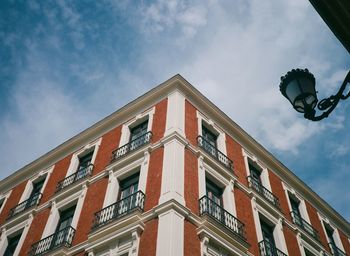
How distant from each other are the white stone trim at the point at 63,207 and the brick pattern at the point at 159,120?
4.10 meters

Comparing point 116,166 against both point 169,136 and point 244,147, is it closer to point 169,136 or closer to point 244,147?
point 169,136

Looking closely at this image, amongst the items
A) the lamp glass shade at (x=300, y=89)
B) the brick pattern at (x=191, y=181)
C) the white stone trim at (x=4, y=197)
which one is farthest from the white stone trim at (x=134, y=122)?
the lamp glass shade at (x=300, y=89)

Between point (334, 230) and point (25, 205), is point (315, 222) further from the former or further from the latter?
point (25, 205)

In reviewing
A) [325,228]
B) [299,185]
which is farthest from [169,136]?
[325,228]

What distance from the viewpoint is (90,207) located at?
48.6 ft

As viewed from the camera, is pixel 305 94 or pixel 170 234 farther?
pixel 170 234

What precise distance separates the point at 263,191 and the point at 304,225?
137 inches

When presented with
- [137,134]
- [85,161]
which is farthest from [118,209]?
[85,161]

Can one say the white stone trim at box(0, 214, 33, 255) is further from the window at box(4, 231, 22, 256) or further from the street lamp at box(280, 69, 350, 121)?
the street lamp at box(280, 69, 350, 121)

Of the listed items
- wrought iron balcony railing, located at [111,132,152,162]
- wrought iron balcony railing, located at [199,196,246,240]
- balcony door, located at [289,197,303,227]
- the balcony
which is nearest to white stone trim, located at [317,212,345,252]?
balcony door, located at [289,197,303,227]

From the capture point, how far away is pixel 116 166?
1560cm

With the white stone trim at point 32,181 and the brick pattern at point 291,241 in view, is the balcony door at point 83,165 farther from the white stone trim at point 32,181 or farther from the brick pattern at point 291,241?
the brick pattern at point 291,241

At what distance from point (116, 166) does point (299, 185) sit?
A: 40.3 feet

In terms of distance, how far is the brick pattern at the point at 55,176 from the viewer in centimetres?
1817
